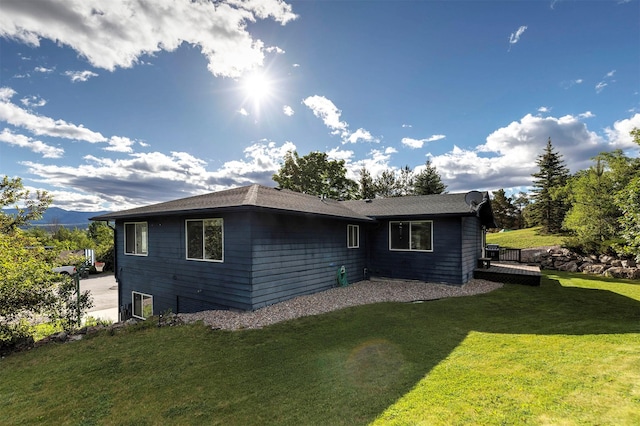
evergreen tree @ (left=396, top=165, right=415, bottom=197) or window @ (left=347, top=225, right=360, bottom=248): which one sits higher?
evergreen tree @ (left=396, top=165, right=415, bottom=197)

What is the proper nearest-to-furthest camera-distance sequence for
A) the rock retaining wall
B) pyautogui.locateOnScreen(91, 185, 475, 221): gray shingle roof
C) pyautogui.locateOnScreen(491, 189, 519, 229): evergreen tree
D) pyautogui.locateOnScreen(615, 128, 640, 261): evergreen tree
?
pyautogui.locateOnScreen(615, 128, 640, 261): evergreen tree, pyautogui.locateOnScreen(91, 185, 475, 221): gray shingle roof, the rock retaining wall, pyautogui.locateOnScreen(491, 189, 519, 229): evergreen tree

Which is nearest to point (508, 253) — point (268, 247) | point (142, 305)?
point (268, 247)

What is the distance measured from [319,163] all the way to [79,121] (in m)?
22.2

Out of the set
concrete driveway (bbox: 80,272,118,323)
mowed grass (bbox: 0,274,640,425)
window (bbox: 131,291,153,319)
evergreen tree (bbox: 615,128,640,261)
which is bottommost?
concrete driveway (bbox: 80,272,118,323)

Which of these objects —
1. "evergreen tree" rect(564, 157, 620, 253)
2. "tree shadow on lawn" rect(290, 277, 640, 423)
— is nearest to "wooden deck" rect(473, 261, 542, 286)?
"tree shadow on lawn" rect(290, 277, 640, 423)

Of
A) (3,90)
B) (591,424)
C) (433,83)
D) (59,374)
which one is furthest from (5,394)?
(433,83)

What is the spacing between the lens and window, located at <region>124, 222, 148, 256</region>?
9455 millimetres

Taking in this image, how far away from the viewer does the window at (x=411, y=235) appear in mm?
10289

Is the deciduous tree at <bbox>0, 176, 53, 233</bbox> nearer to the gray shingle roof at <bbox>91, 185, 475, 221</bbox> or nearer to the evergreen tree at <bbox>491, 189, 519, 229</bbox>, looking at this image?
the gray shingle roof at <bbox>91, 185, 475, 221</bbox>

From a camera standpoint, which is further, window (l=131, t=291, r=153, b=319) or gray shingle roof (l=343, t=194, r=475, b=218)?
gray shingle roof (l=343, t=194, r=475, b=218)

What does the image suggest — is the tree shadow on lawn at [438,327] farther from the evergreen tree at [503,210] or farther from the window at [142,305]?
the evergreen tree at [503,210]

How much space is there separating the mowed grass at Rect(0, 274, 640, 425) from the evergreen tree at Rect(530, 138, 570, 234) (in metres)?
30.7

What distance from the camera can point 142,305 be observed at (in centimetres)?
965

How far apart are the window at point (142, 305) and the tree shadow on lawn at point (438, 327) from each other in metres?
6.97
